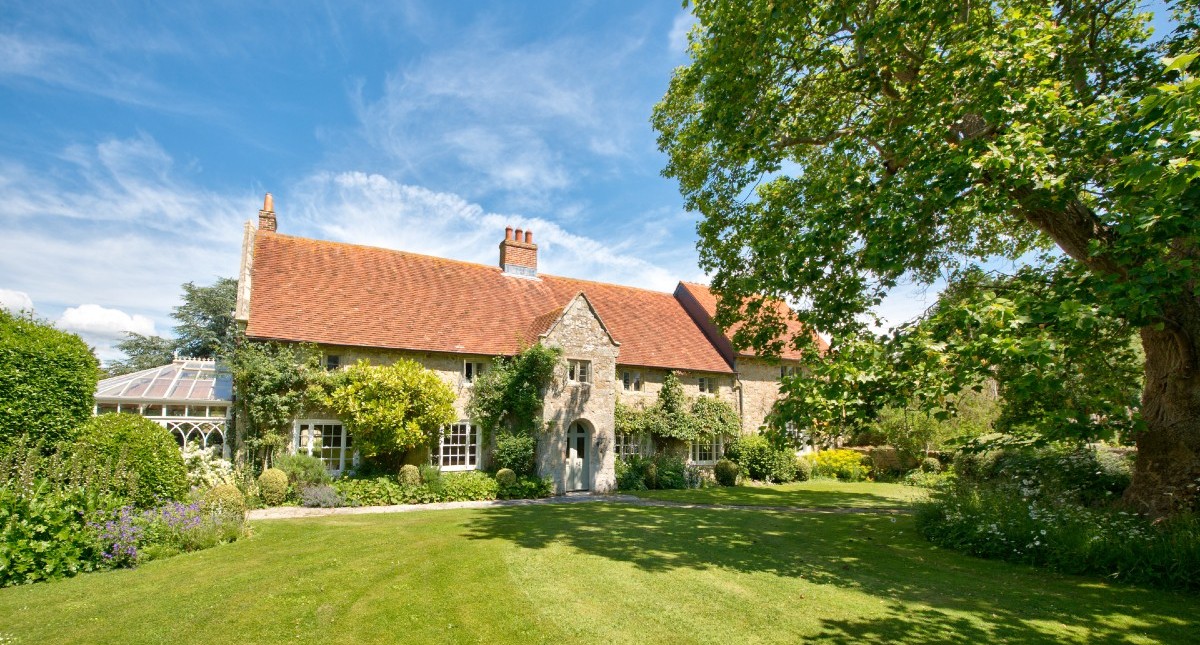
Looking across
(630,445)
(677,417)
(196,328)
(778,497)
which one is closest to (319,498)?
(630,445)

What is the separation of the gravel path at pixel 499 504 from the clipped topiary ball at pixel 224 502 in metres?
1.28

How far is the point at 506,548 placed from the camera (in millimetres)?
10383

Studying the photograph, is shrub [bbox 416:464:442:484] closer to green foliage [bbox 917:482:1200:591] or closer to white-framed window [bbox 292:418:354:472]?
white-framed window [bbox 292:418:354:472]

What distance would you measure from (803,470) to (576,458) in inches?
417

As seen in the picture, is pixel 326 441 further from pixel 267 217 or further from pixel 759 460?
pixel 759 460

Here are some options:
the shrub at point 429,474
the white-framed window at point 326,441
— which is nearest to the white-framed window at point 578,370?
the shrub at point 429,474

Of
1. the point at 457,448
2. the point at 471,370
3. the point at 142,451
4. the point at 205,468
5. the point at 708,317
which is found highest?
the point at 708,317

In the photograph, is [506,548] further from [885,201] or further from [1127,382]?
[1127,382]

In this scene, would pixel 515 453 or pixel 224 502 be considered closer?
pixel 224 502

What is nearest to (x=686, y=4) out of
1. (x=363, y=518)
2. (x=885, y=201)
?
(x=885, y=201)

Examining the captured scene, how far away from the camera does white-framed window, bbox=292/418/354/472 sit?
17250 millimetres

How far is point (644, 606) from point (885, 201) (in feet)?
22.0

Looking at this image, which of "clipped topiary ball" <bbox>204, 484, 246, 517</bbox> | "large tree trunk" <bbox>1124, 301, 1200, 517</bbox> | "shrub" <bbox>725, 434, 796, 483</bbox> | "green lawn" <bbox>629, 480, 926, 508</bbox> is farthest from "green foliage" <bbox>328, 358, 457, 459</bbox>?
"large tree trunk" <bbox>1124, 301, 1200, 517</bbox>

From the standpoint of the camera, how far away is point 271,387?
54.1ft
